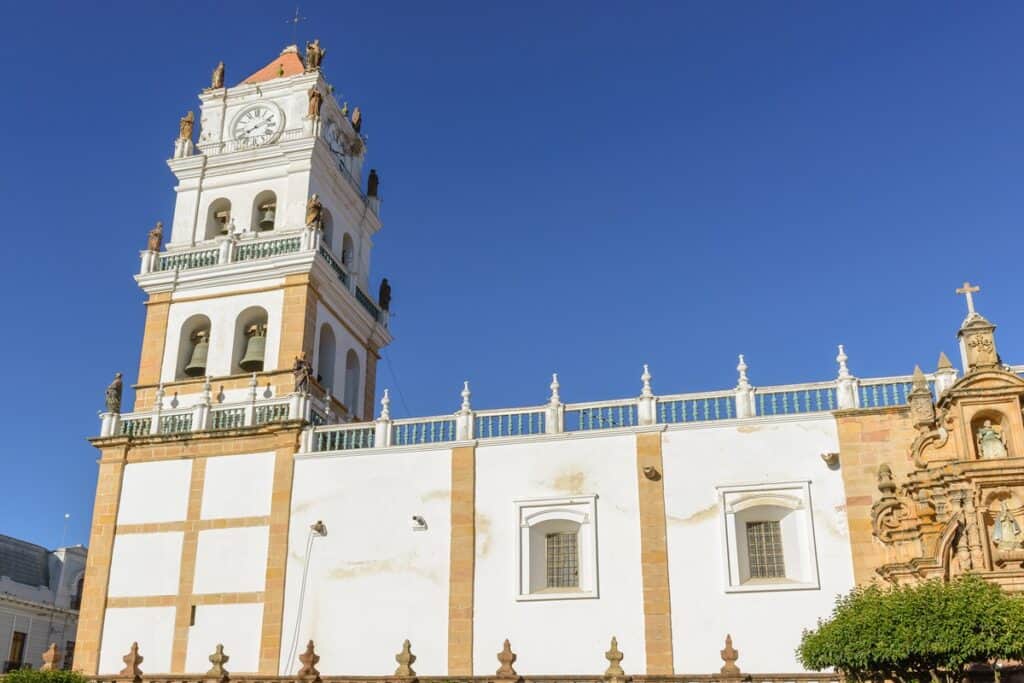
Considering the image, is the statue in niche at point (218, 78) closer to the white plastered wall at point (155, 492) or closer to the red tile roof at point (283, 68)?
the red tile roof at point (283, 68)

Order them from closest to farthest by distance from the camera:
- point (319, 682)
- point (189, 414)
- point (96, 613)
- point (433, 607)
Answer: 1. point (319, 682)
2. point (433, 607)
3. point (96, 613)
4. point (189, 414)

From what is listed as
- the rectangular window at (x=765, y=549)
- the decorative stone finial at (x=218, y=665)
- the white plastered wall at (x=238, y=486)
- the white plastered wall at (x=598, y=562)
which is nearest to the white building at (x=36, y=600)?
the white plastered wall at (x=238, y=486)

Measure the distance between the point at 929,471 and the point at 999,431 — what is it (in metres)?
1.72

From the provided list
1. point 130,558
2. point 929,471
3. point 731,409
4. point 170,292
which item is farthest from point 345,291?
point 929,471

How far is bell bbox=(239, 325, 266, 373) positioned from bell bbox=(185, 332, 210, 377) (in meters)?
1.15

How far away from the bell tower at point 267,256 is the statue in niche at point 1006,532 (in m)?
17.0

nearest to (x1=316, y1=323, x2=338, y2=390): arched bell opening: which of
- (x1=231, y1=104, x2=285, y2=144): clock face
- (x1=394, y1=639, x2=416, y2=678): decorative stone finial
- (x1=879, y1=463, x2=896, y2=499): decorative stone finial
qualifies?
(x1=231, y1=104, x2=285, y2=144): clock face

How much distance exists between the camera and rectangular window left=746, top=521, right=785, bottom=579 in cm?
2223

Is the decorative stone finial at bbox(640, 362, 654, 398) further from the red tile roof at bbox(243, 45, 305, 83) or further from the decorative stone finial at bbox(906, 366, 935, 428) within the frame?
the red tile roof at bbox(243, 45, 305, 83)

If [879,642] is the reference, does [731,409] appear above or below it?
above

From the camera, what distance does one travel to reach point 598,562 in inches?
897

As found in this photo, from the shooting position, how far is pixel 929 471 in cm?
2147

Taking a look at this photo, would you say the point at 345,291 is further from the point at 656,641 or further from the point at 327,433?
the point at 656,641

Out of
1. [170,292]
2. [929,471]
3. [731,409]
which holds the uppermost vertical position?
[170,292]
